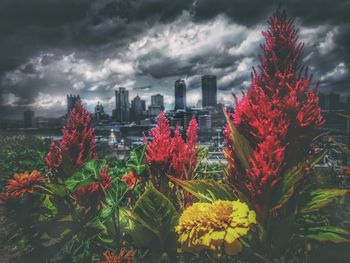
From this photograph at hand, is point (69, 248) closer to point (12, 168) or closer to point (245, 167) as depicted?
point (245, 167)

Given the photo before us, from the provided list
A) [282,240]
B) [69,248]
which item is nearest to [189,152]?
[282,240]

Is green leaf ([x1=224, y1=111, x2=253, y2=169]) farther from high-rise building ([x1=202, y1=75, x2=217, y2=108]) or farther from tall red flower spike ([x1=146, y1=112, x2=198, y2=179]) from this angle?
high-rise building ([x1=202, y1=75, x2=217, y2=108])

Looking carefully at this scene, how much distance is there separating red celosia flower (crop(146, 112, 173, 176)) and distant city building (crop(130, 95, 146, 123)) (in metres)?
0.99

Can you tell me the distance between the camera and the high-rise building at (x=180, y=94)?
246 centimetres

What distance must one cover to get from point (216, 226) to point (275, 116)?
0.49 meters

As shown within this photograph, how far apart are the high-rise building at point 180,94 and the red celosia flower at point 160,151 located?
2.53 feet

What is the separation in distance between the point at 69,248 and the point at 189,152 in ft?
2.46

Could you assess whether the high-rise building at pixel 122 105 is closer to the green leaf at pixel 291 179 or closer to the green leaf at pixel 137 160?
the green leaf at pixel 137 160

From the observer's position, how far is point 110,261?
154cm

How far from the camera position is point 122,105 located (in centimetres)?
281

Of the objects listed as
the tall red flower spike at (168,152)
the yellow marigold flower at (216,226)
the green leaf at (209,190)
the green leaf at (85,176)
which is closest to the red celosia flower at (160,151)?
the tall red flower spike at (168,152)

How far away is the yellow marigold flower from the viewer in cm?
124

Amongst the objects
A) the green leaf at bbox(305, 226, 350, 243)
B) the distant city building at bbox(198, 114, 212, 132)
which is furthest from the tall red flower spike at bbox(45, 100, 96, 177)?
the green leaf at bbox(305, 226, 350, 243)

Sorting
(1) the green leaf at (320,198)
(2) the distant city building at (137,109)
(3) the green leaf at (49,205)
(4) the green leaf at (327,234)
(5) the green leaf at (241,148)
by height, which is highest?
(2) the distant city building at (137,109)
